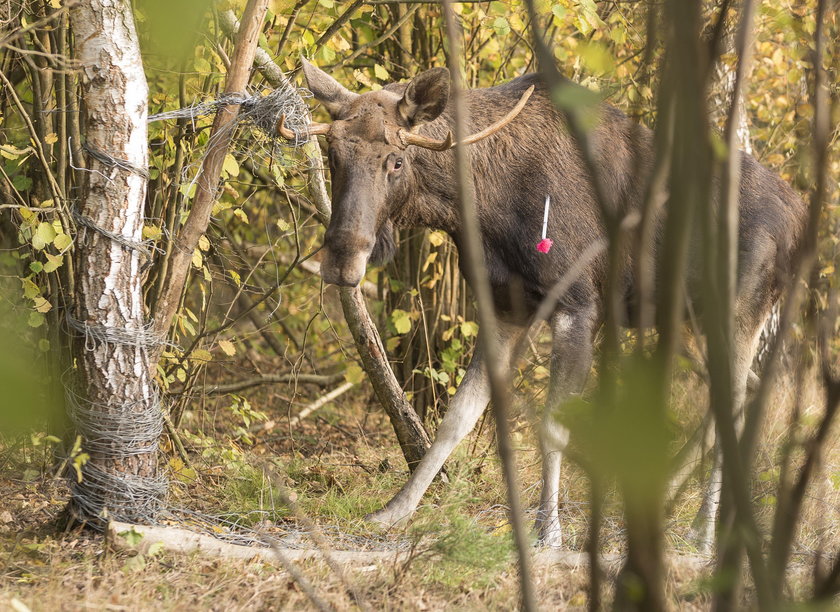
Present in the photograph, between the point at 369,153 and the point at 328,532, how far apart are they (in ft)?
5.97

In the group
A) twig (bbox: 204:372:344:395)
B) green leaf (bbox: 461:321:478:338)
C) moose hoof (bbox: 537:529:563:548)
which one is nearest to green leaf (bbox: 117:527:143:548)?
moose hoof (bbox: 537:529:563:548)

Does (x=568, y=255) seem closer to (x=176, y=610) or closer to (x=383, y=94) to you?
(x=383, y=94)

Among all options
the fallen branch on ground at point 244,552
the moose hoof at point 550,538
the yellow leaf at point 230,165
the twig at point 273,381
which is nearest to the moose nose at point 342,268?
the yellow leaf at point 230,165

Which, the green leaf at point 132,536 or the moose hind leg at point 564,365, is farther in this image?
the moose hind leg at point 564,365

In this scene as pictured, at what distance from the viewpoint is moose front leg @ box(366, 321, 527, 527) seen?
4746 mm

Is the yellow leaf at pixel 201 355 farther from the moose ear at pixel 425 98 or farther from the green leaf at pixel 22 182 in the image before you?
the moose ear at pixel 425 98

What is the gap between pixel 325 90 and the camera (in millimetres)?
4766

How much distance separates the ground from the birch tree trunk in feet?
0.77

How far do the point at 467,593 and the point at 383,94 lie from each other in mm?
2494

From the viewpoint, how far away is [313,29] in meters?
5.50

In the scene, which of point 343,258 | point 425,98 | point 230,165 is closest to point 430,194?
point 425,98

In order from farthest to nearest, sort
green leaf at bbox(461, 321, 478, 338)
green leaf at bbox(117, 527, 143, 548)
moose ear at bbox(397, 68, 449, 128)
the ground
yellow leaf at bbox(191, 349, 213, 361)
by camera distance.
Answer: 1. green leaf at bbox(461, 321, 478, 338)
2. yellow leaf at bbox(191, 349, 213, 361)
3. moose ear at bbox(397, 68, 449, 128)
4. green leaf at bbox(117, 527, 143, 548)
5. the ground

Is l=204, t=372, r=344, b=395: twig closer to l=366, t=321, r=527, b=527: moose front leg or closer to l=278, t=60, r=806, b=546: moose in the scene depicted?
l=366, t=321, r=527, b=527: moose front leg

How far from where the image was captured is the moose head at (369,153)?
171 inches
